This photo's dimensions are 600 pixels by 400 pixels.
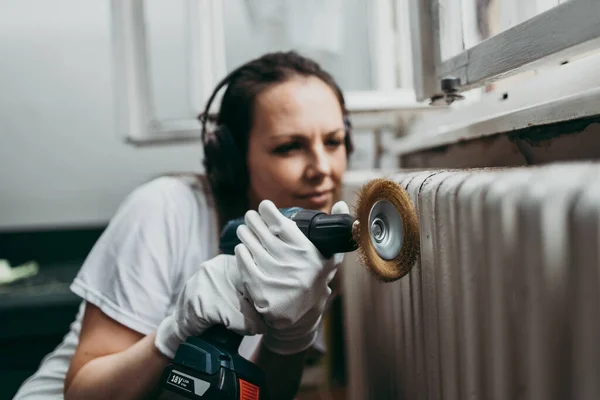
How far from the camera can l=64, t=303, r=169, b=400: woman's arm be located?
69cm

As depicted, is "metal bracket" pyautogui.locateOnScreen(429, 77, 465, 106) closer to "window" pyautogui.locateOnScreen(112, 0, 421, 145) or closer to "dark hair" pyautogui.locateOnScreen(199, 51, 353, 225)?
"dark hair" pyautogui.locateOnScreen(199, 51, 353, 225)

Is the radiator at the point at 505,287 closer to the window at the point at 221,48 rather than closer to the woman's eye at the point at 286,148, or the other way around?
the woman's eye at the point at 286,148

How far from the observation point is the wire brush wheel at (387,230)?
520mm

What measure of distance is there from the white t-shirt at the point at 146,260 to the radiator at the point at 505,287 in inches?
14.0

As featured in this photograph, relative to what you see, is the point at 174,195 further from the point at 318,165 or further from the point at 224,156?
the point at 318,165

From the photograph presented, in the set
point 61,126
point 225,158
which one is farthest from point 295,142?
point 61,126

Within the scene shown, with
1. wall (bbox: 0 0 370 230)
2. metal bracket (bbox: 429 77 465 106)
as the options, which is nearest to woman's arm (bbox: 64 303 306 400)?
metal bracket (bbox: 429 77 465 106)

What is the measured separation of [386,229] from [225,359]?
0.23 meters

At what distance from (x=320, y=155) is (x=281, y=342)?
0.29m

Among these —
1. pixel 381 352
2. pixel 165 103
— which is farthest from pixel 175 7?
pixel 381 352

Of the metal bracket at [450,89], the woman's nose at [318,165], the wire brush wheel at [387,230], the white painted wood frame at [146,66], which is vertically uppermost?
the white painted wood frame at [146,66]

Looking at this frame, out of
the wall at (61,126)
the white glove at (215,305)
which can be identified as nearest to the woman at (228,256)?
the white glove at (215,305)

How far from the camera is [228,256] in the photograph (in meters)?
0.65

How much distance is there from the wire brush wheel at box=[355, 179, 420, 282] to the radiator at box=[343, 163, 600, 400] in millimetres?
36
